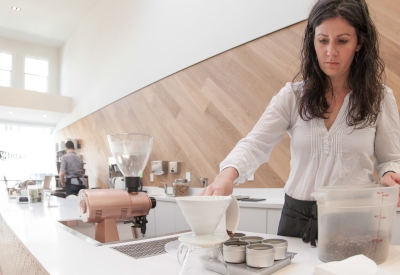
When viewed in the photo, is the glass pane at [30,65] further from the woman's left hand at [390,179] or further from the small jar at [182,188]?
the woman's left hand at [390,179]

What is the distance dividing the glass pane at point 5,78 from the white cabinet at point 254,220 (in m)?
8.34

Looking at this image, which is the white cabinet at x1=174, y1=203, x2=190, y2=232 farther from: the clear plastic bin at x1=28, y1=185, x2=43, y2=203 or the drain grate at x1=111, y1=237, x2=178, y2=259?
the drain grate at x1=111, y1=237, x2=178, y2=259

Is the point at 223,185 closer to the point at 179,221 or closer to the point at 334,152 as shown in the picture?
the point at 334,152

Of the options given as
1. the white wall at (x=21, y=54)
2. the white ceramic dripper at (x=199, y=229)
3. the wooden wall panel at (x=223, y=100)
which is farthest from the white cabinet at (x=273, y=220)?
the white wall at (x=21, y=54)

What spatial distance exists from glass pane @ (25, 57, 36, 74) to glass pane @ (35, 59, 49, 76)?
10 centimetres

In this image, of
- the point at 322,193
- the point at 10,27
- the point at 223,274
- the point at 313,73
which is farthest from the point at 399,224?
the point at 10,27

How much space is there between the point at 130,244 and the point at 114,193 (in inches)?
13.1

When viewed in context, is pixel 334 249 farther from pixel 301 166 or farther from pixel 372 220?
pixel 301 166

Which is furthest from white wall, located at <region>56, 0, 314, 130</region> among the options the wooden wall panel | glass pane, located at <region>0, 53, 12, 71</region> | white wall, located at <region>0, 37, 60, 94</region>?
glass pane, located at <region>0, 53, 12, 71</region>

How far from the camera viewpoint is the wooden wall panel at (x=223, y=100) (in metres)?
2.73

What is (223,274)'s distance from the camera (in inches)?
29.5

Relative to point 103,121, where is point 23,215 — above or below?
below

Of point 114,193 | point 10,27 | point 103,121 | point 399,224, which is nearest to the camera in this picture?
point 114,193

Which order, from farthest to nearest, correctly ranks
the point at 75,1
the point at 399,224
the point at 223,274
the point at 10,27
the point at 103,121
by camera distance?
the point at 10,27, the point at 75,1, the point at 103,121, the point at 399,224, the point at 223,274
